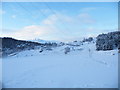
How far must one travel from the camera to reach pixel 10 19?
4.28 m

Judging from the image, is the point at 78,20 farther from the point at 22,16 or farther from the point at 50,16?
the point at 22,16

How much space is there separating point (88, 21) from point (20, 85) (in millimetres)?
6965

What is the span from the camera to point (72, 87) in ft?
7.23

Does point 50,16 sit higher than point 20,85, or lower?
higher

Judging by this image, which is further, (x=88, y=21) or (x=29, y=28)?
(x=88, y=21)

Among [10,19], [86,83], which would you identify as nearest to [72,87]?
[86,83]

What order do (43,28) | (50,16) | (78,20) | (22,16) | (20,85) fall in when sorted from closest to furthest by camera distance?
(20,85) < (22,16) < (50,16) < (78,20) < (43,28)

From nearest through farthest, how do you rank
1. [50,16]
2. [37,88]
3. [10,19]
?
[37,88], [10,19], [50,16]

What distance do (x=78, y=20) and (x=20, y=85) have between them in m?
5.74

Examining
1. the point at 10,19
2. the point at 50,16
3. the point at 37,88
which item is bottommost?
the point at 37,88

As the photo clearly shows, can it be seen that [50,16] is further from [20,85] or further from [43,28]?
[20,85]

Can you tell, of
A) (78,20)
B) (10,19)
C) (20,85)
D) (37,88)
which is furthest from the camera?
(78,20)

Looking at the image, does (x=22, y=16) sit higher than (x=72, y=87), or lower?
higher

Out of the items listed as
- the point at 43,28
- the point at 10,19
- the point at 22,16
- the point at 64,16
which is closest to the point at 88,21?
the point at 64,16
